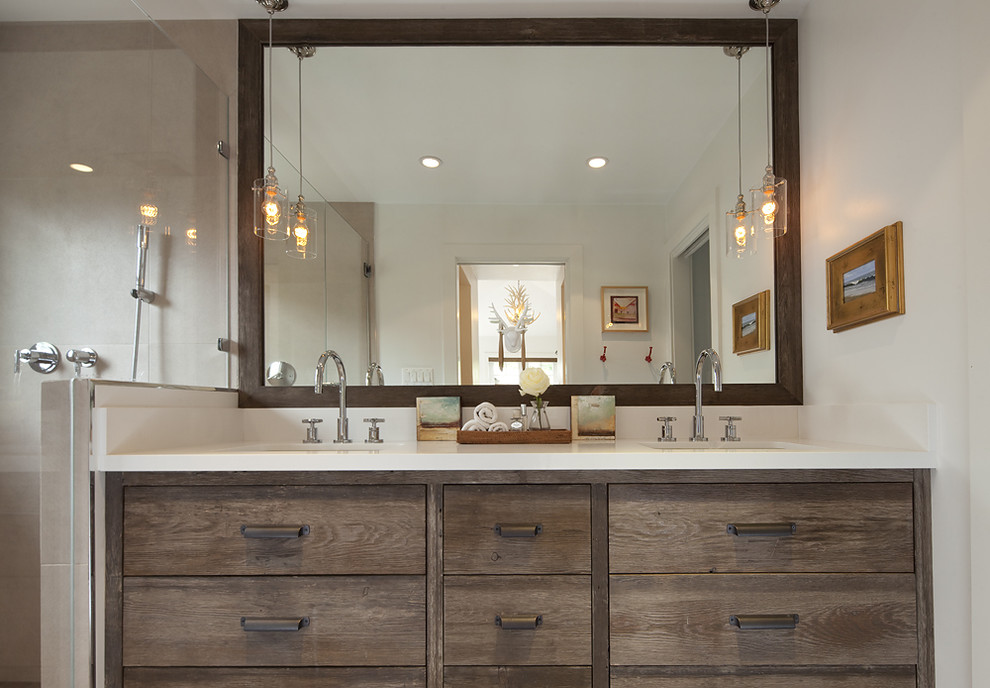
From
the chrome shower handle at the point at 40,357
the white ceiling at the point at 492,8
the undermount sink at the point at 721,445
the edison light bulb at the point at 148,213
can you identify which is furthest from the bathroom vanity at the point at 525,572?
the white ceiling at the point at 492,8

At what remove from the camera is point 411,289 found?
2.00 m

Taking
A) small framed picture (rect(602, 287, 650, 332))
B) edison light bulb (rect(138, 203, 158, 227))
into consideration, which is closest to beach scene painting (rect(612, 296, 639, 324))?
small framed picture (rect(602, 287, 650, 332))

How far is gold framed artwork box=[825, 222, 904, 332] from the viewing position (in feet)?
4.73

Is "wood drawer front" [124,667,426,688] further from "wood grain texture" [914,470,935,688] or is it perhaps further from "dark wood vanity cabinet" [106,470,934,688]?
"wood grain texture" [914,470,935,688]

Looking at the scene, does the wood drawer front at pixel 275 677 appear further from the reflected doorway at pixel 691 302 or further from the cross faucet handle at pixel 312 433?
the reflected doorway at pixel 691 302

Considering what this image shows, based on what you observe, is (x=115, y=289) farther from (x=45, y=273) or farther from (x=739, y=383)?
(x=739, y=383)

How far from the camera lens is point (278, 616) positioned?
135 centimetres

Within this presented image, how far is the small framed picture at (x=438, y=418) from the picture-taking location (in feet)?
6.38

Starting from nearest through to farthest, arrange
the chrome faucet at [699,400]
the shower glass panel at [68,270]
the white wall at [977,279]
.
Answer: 1. the white wall at [977,279]
2. the shower glass panel at [68,270]
3. the chrome faucet at [699,400]

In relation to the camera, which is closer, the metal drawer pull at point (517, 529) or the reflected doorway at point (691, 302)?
the metal drawer pull at point (517, 529)

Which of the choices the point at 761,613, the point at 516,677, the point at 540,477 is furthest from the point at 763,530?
the point at 516,677

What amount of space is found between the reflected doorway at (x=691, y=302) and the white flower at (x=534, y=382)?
442mm

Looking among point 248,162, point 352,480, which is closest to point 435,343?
point 352,480

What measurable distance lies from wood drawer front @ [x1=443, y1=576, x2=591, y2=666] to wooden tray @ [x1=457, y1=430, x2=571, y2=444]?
54 cm
